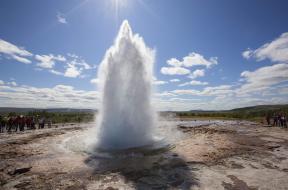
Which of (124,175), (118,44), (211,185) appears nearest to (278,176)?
(211,185)

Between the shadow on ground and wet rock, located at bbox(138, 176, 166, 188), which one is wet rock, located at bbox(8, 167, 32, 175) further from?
wet rock, located at bbox(138, 176, 166, 188)

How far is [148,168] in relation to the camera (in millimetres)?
8758

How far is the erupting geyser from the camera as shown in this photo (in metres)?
14.5

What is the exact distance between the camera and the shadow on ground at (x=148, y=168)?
7.20 meters

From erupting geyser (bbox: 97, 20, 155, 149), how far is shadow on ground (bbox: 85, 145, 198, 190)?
2910 mm

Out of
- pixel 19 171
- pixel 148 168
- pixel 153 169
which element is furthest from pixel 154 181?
pixel 19 171

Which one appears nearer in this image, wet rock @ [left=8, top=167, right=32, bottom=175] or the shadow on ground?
the shadow on ground

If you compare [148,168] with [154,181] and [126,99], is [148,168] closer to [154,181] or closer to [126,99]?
[154,181]

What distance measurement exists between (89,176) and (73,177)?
53 cm

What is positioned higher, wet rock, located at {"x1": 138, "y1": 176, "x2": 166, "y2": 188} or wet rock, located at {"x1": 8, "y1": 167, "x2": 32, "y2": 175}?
wet rock, located at {"x1": 8, "y1": 167, "x2": 32, "y2": 175}

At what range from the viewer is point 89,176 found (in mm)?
7855

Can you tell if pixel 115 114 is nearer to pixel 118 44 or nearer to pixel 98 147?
pixel 98 147

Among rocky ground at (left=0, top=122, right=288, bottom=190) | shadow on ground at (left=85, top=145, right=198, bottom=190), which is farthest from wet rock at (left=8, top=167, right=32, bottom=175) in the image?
shadow on ground at (left=85, top=145, right=198, bottom=190)

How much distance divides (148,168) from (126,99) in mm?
6984
